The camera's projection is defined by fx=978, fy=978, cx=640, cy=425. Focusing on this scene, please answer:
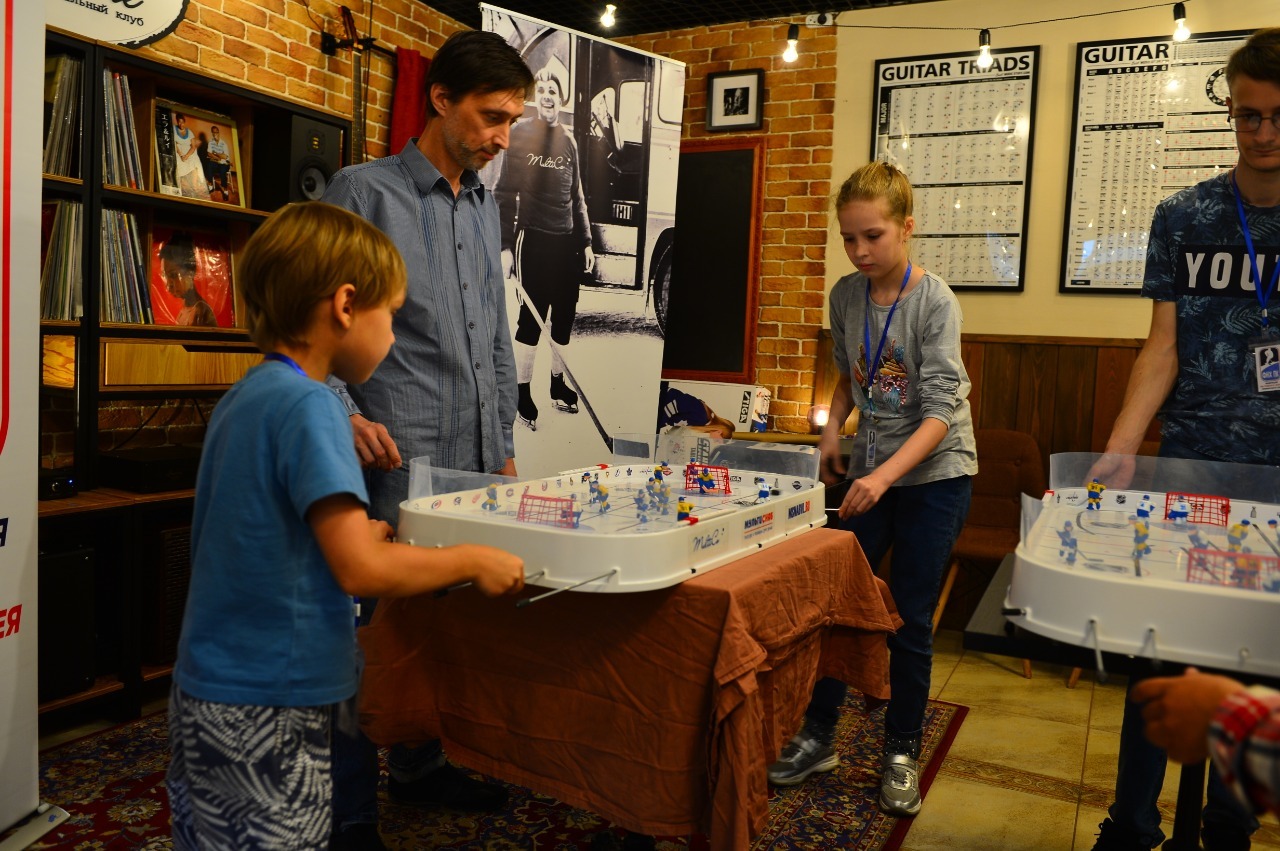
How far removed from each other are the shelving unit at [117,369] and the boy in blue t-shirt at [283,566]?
5.56 ft

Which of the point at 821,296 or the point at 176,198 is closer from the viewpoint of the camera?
the point at 176,198

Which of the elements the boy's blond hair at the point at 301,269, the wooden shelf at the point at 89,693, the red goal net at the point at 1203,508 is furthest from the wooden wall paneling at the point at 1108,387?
the wooden shelf at the point at 89,693

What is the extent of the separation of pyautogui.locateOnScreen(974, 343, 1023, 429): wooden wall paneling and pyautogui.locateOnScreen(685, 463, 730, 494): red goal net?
254 centimetres

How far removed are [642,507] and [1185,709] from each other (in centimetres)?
90

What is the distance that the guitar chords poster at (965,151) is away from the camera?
4141mm

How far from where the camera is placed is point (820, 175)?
4.55 m

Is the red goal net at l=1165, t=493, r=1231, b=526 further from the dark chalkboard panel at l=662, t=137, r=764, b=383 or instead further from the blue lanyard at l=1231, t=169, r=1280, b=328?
the dark chalkboard panel at l=662, t=137, r=764, b=383

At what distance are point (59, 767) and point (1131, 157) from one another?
4237mm

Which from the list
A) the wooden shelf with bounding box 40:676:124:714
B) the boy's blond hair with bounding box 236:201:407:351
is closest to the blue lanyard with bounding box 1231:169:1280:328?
the boy's blond hair with bounding box 236:201:407:351

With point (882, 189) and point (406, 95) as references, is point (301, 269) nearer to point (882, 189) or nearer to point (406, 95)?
point (882, 189)

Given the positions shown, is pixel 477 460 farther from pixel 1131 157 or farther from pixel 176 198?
pixel 1131 157

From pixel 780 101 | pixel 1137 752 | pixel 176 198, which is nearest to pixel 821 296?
pixel 780 101

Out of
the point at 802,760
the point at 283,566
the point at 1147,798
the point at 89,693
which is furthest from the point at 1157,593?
the point at 89,693

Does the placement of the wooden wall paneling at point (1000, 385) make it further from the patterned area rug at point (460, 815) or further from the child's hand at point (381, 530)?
the child's hand at point (381, 530)
